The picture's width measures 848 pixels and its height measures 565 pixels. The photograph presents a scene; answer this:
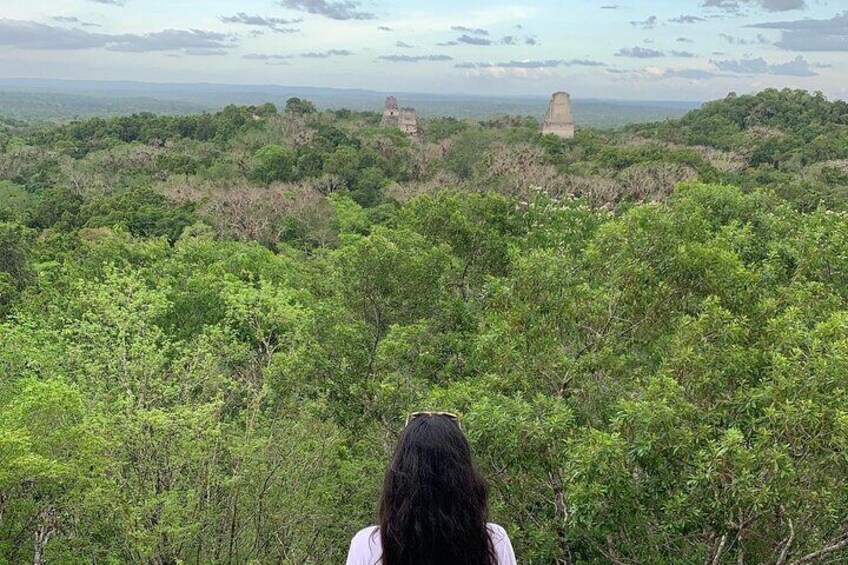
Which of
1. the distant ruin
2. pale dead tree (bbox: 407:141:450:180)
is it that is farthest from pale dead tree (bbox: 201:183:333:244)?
the distant ruin

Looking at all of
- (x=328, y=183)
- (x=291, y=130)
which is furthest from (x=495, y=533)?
(x=291, y=130)

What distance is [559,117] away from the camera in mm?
63375

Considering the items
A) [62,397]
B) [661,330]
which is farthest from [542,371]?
[62,397]

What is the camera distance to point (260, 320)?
586 inches

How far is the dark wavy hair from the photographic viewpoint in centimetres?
197

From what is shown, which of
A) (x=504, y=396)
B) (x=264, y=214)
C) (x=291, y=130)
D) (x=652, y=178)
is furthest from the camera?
(x=291, y=130)

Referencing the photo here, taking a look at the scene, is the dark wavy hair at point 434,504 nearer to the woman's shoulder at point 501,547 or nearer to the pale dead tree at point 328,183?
the woman's shoulder at point 501,547

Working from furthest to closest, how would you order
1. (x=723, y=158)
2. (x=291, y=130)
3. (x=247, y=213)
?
(x=291, y=130) < (x=723, y=158) < (x=247, y=213)

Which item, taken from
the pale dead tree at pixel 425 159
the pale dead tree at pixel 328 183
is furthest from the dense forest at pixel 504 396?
the pale dead tree at pixel 425 159

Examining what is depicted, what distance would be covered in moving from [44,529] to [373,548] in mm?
7615

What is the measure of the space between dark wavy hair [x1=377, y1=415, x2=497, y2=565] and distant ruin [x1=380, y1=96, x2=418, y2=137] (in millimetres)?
65260

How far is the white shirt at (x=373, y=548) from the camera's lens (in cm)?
209

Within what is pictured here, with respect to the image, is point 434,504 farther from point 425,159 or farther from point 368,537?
point 425,159

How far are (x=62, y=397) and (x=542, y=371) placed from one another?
5261mm
